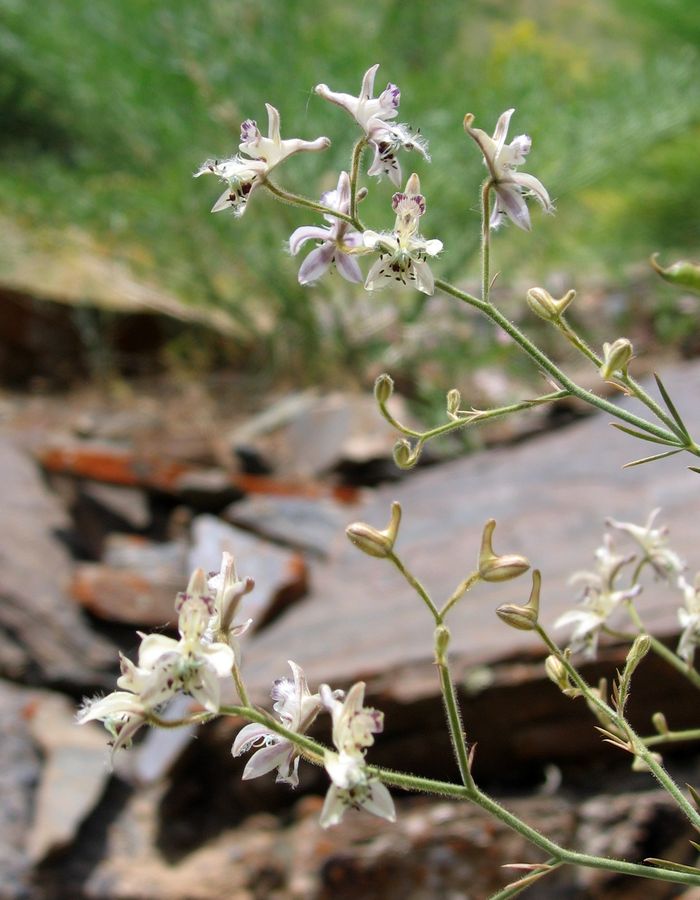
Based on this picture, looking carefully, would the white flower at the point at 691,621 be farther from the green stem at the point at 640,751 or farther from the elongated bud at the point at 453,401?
the elongated bud at the point at 453,401

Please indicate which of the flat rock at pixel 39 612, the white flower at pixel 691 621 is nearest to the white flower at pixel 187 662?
the white flower at pixel 691 621

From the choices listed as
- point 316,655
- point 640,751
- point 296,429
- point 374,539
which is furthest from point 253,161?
point 296,429

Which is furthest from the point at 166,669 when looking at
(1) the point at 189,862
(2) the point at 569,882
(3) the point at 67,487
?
(3) the point at 67,487

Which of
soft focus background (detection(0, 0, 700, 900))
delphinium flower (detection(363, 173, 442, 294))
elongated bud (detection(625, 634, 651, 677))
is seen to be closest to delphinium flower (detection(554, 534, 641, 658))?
elongated bud (detection(625, 634, 651, 677))

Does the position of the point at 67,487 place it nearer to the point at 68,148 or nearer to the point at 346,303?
the point at 346,303

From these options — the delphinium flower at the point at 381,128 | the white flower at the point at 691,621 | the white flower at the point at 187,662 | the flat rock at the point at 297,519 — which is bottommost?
the white flower at the point at 187,662

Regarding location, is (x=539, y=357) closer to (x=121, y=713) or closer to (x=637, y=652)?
(x=637, y=652)

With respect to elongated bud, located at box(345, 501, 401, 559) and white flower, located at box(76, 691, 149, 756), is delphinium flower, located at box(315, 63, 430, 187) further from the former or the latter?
white flower, located at box(76, 691, 149, 756)
